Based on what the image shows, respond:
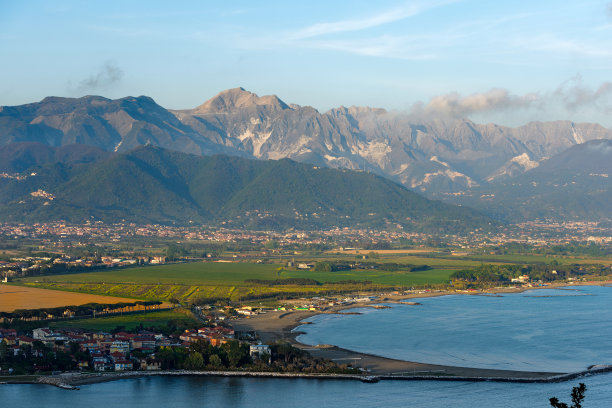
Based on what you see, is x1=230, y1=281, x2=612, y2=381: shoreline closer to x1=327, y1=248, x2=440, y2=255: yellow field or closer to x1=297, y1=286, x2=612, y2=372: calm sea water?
x1=297, y1=286, x2=612, y2=372: calm sea water

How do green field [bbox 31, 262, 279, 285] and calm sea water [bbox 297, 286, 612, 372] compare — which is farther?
green field [bbox 31, 262, 279, 285]

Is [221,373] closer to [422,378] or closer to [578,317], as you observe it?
[422,378]

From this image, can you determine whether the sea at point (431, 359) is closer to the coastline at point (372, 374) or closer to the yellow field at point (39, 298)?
the coastline at point (372, 374)

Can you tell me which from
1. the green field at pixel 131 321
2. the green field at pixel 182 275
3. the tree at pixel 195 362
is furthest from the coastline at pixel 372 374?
the green field at pixel 182 275

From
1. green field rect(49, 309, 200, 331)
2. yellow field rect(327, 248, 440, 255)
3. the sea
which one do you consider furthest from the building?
yellow field rect(327, 248, 440, 255)

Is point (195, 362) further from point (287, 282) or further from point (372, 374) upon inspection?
point (287, 282)

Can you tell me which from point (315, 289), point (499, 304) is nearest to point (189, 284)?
point (315, 289)
